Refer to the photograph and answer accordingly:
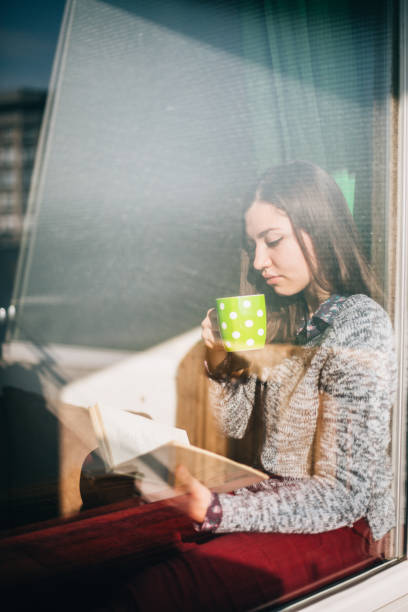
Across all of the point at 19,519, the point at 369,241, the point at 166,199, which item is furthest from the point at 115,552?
Answer: the point at 166,199

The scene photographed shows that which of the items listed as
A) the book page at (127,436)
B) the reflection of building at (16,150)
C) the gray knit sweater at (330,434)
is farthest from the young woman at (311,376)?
the reflection of building at (16,150)

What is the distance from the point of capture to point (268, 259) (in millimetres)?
947

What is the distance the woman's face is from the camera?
939mm

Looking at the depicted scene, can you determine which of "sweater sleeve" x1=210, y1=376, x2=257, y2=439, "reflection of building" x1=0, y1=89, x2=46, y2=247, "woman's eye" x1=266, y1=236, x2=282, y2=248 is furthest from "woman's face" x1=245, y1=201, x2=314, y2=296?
"reflection of building" x1=0, y1=89, x2=46, y2=247

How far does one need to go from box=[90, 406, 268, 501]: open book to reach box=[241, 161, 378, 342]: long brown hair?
0.92 ft

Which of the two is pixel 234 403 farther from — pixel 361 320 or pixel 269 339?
pixel 361 320

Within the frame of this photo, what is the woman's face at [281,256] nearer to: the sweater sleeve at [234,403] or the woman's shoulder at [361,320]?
the woman's shoulder at [361,320]

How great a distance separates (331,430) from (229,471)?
0.22m

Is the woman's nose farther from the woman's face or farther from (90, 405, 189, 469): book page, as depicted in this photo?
(90, 405, 189, 469): book page

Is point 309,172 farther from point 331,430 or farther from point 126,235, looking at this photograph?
point 126,235

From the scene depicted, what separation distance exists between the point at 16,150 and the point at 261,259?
8.37 ft

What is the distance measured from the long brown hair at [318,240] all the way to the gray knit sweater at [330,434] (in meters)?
0.06

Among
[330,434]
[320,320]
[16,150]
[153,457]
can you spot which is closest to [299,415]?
[330,434]

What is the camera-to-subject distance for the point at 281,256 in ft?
3.07
